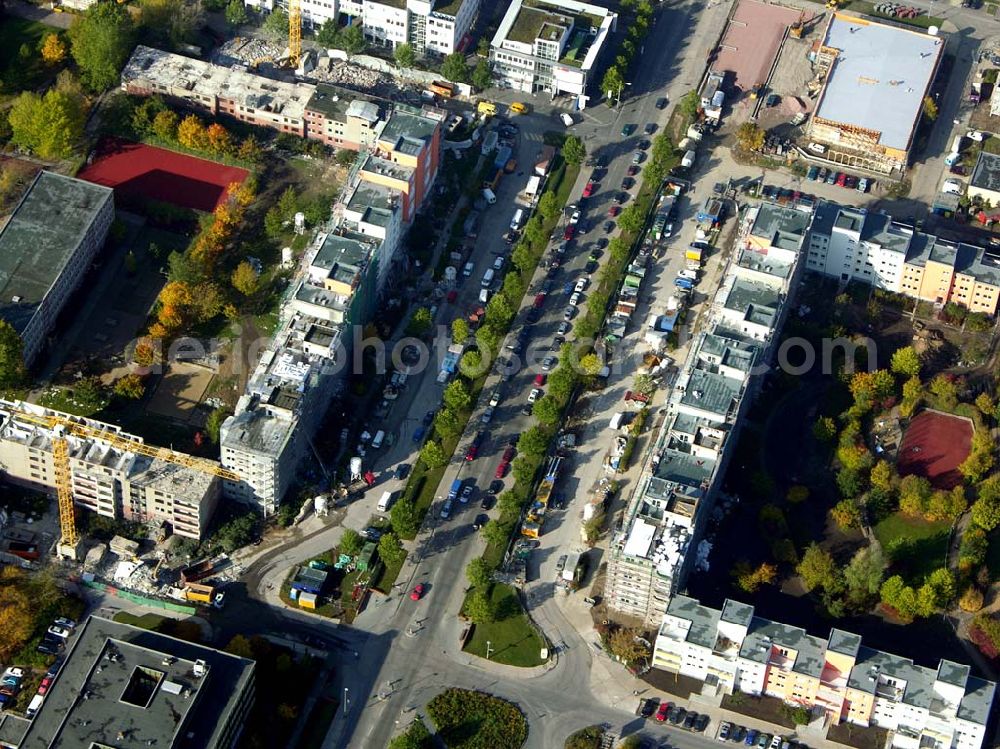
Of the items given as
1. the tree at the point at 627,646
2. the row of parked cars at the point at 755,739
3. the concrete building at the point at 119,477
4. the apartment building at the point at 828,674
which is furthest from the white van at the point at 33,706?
the row of parked cars at the point at 755,739

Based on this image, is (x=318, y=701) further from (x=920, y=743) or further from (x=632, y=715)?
(x=920, y=743)

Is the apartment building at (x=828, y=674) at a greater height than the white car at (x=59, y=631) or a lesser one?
greater

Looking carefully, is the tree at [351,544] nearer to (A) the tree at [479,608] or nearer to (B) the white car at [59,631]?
A: (A) the tree at [479,608]

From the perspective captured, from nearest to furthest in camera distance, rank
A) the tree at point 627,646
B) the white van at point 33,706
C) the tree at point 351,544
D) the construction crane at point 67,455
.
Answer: the white van at point 33,706
the tree at point 627,646
the construction crane at point 67,455
the tree at point 351,544

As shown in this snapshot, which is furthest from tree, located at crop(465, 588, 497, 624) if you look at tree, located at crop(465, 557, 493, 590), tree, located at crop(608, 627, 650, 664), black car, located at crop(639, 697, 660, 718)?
black car, located at crop(639, 697, 660, 718)

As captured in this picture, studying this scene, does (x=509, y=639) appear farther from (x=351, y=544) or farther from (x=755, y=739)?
(x=755, y=739)

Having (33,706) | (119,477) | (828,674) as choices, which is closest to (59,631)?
(33,706)
